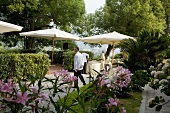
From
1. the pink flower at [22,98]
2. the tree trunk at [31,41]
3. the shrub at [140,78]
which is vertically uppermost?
the tree trunk at [31,41]

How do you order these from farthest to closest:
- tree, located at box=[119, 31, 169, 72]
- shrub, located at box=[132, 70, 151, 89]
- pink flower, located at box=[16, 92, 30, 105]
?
tree, located at box=[119, 31, 169, 72] → shrub, located at box=[132, 70, 151, 89] → pink flower, located at box=[16, 92, 30, 105]

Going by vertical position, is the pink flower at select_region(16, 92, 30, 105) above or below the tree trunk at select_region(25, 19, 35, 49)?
below

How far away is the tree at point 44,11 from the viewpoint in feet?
73.8

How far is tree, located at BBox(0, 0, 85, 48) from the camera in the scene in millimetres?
22487

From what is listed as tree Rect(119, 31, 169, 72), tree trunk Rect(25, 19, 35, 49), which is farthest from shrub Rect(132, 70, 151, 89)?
tree trunk Rect(25, 19, 35, 49)

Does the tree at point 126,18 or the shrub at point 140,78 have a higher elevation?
the tree at point 126,18

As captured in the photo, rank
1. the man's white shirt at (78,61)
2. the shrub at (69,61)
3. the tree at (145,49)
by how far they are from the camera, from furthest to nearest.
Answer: the shrub at (69,61) < the man's white shirt at (78,61) < the tree at (145,49)

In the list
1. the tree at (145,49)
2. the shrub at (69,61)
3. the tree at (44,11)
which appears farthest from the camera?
the tree at (44,11)

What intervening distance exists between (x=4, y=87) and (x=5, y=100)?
0.14m

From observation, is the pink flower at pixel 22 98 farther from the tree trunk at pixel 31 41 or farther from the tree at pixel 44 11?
the tree trunk at pixel 31 41

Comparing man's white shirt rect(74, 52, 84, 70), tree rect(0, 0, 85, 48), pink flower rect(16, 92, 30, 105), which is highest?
tree rect(0, 0, 85, 48)

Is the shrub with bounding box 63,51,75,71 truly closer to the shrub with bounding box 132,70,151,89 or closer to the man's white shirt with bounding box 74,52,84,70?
the man's white shirt with bounding box 74,52,84,70

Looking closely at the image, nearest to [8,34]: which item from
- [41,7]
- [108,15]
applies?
[41,7]

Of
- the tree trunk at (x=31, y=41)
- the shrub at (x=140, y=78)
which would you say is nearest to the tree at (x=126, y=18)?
the tree trunk at (x=31, y=41)
